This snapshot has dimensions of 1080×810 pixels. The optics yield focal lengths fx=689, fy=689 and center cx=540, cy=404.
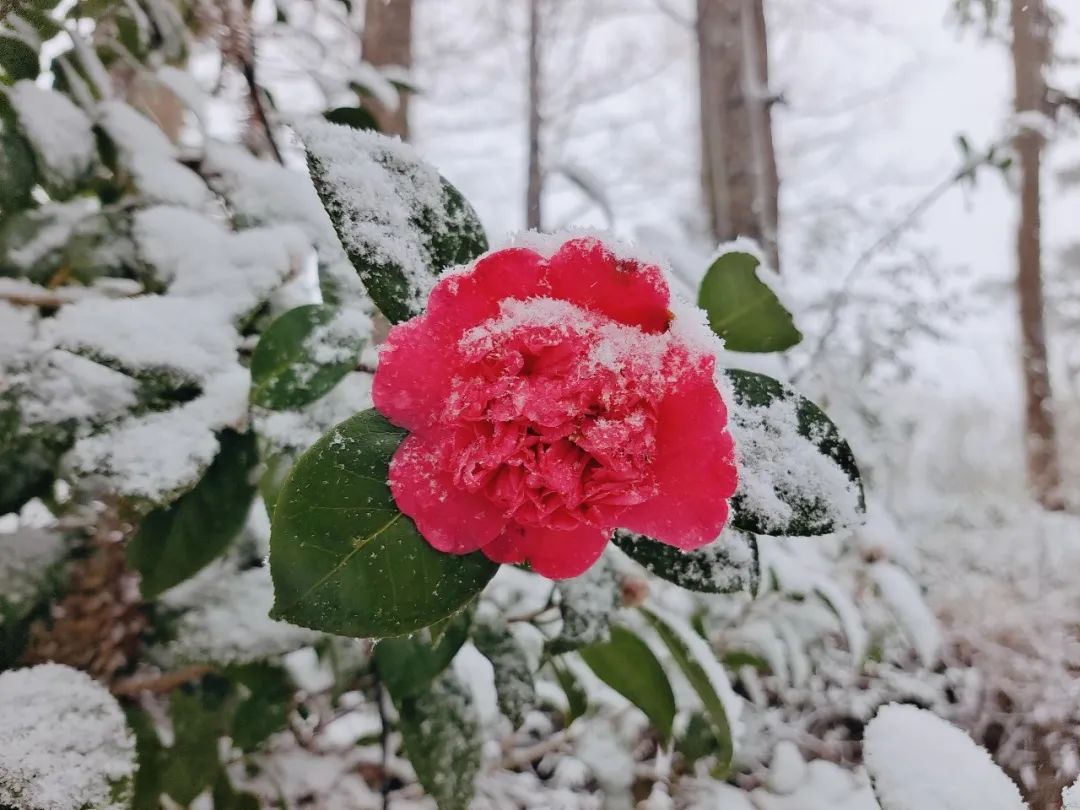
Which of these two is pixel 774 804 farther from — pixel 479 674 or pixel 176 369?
pixel 176 369

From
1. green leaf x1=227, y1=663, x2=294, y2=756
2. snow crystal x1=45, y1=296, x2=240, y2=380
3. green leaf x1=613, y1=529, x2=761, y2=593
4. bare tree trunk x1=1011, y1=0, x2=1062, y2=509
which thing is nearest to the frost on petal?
green leaf x1=613, y1=529, x2=761, y2=593

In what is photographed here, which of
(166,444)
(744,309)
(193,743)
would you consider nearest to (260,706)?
(193,743)

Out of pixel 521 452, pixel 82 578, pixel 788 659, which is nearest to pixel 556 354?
pixel 521 452

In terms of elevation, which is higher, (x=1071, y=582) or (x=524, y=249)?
(x=524, y=249)

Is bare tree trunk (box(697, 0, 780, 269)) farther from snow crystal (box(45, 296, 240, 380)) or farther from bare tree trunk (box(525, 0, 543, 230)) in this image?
snow crystal (box(45, 296, 240, 380))

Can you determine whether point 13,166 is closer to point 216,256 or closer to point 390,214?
point 216,256
